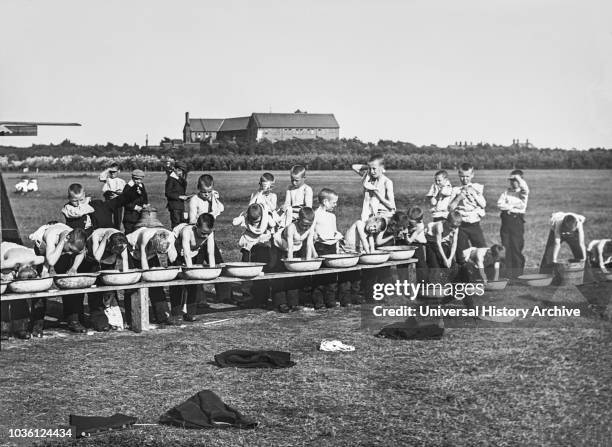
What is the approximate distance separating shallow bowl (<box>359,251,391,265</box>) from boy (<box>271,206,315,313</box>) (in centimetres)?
68

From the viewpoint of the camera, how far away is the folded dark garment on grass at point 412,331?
26.0ft

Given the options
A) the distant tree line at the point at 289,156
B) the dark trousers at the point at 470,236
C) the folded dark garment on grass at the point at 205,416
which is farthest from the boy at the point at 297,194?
the folded dark garment on grass at the point at 205,416

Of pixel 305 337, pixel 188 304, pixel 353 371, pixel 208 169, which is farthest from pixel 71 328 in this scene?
pixel 208 169

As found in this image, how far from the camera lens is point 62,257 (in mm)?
8148

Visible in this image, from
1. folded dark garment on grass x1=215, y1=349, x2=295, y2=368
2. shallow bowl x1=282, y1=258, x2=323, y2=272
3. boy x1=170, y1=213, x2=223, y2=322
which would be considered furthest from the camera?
shallow bowl x1=282, y1=258, x2=323, y2=272

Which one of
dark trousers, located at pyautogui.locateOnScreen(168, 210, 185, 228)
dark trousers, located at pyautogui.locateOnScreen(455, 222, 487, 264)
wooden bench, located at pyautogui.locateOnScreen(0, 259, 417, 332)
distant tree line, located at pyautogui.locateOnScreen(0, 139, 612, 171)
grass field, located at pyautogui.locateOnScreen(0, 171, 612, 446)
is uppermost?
distant tree line, located at pyautogui.locateOnScreen(0, 139, 612, 171)

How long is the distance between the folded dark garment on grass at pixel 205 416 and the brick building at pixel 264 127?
15.6ft

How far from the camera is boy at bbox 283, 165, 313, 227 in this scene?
10125 millimetres

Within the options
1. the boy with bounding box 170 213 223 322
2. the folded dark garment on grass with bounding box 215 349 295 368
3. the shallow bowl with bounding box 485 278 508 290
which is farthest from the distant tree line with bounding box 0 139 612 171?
the folded dark garment on grass with bounding box 215 349 295 368

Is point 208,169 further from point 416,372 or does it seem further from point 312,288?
point 416,372

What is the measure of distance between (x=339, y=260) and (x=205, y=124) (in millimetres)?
2449

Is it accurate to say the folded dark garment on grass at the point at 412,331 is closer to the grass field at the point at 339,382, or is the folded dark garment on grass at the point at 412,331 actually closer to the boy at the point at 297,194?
the grass field at the point at 339,382

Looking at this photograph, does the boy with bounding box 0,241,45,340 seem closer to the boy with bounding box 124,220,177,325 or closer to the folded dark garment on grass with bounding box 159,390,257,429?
the boy with bounding box 124,220,177,325

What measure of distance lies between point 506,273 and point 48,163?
6.59m
